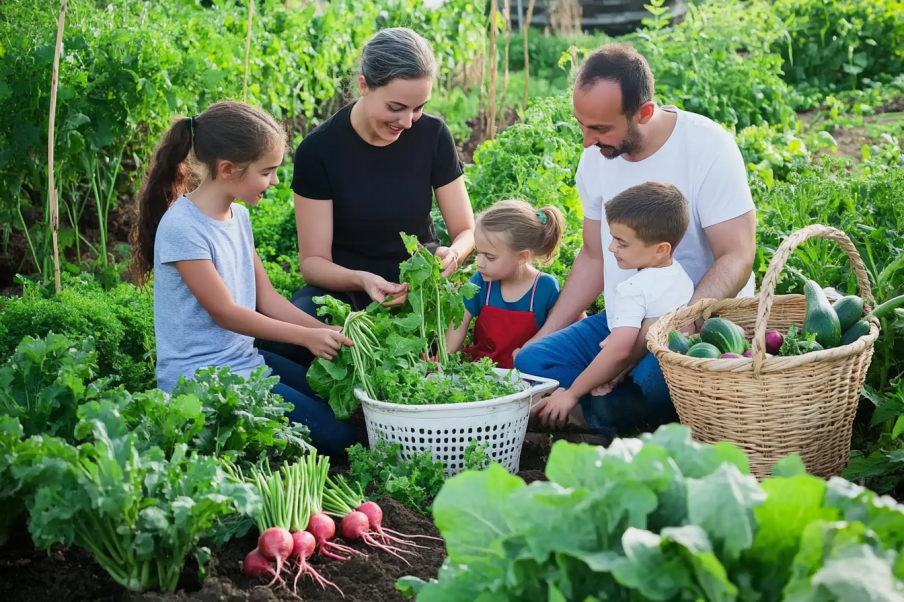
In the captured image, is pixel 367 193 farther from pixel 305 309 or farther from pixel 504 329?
pixel 504 329

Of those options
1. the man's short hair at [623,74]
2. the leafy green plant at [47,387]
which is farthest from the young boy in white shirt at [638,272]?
the leafy green plant at [47,387]

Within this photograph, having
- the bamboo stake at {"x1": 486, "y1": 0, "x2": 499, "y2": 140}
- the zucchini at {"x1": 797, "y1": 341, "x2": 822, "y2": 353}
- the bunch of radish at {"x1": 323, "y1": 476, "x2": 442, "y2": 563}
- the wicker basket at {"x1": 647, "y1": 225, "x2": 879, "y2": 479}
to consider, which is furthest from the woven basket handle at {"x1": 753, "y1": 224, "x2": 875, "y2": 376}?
the bamboo stake at {"x1": 486, "y1": 0, "x2": 499, "y2": 140}

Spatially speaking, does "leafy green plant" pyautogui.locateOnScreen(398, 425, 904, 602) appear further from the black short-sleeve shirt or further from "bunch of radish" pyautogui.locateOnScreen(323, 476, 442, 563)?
the black short-sleeve shirt

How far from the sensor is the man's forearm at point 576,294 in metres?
3.99

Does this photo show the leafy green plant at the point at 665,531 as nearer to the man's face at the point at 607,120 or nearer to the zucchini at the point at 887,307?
the zucchini at the point at 887,307

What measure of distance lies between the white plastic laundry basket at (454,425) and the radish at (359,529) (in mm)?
480

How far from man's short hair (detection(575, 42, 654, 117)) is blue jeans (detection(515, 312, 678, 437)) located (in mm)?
942

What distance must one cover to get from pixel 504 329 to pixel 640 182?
933 millimetres

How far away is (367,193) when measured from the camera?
4.11 m

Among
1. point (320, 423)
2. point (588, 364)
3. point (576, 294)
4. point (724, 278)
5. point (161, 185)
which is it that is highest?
point (161, 185)

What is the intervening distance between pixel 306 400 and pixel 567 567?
6.97 feet

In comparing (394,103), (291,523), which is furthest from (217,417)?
(394,103)

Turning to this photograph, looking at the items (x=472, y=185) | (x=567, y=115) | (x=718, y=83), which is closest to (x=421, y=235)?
(x=472, y=185)

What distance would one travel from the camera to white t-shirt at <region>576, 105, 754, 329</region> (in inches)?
137
